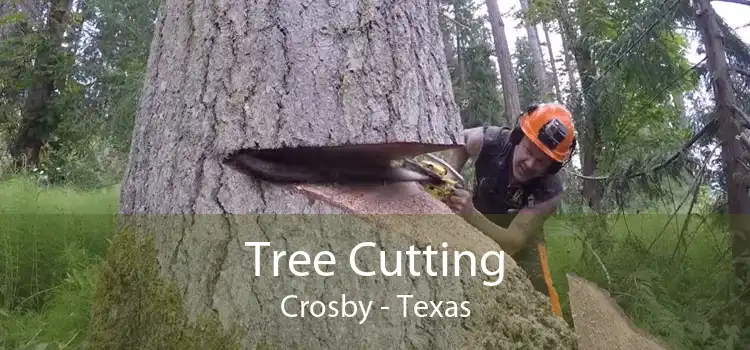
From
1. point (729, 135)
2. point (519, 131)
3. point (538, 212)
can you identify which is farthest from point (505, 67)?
point (538, 212)

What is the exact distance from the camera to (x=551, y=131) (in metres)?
2.79

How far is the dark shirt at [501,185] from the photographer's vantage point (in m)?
3.07

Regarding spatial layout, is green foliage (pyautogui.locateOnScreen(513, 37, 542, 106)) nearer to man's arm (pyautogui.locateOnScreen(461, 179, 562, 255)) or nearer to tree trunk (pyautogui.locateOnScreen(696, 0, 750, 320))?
tree trunk (pyautogui.locateOnScreen(696, 0, 750, 320))

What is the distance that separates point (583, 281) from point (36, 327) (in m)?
3.17

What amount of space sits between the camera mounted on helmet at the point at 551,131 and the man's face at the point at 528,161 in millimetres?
29

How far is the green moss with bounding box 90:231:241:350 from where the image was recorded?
1.51 m

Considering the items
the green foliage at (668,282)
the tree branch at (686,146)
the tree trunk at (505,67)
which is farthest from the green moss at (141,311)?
the tree trunk at (505,67)

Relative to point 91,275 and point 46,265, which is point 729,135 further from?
point 46,265

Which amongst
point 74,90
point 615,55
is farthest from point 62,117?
point 615,55

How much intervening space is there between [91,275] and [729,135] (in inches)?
140

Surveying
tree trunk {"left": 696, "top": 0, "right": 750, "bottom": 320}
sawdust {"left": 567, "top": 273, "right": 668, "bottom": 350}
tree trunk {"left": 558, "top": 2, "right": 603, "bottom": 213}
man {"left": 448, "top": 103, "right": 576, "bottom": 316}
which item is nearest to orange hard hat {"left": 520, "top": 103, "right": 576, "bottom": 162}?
man {"left": 448, "top": 103, "right": 576, "bottom": 316}

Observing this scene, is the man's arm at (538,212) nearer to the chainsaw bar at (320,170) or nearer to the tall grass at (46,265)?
the chainsaw bar at (320,170)

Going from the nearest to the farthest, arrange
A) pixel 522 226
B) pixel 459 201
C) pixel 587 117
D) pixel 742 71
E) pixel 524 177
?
pixel 459 201 < pixel 522 226 < pixel 524 177 < pixel 742 71 < pixel 587 117

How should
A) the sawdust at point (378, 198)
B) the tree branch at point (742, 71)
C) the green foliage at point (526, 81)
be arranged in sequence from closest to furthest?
1. the sawdust at point (378, 198)
2. the tree branch at point (742, 71)
3. the green foliage at point (526, 81)
